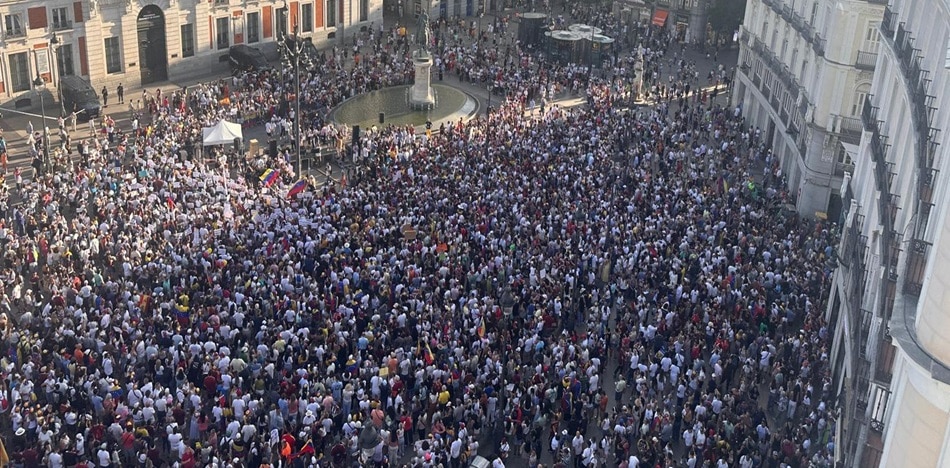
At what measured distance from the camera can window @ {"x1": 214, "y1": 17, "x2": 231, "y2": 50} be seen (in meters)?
66.8

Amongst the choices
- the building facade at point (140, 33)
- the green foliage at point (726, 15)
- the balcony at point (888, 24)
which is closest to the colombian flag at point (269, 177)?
the building facade at point (140, 33)

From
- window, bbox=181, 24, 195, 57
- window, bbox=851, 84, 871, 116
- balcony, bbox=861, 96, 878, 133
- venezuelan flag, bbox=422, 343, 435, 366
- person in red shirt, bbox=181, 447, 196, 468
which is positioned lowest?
person in red shirt, bbox=181, 447, 196, 468

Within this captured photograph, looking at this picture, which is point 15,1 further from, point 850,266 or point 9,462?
point 850,266

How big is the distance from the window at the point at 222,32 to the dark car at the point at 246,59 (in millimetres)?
1036

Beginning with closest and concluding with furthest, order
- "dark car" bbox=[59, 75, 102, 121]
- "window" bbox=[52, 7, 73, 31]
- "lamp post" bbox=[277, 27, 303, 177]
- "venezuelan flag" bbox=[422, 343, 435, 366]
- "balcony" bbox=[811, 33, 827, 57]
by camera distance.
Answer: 1. "venezuelan flag" bbox=[422, 343, 435, 366]
2. "lamp post" bbox=[277, 27, 303, 177]
3. "balcony" bbox=[811, 33, 827, 57]
4. "dark car" bbox=[59, 75, 102, 121]
5. "window" bbox=[52, 7, 73, 31]

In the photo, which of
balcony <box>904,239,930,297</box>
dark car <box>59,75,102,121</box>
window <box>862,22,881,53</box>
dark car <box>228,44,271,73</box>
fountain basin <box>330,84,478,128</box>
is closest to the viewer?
balcony <box>904,239,930,297</box>

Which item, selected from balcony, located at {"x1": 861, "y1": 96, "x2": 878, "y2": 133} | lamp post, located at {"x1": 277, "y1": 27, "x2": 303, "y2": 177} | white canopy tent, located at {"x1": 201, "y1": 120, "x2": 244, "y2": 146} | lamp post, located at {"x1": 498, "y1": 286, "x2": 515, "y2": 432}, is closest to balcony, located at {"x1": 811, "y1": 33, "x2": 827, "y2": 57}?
balcony, located at {"x1": 861, "y1": 96, "x2": 878, "y2": 133}

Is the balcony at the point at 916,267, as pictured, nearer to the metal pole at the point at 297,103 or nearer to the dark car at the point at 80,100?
the metal pole at the point at 297,103

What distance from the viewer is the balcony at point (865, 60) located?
154 ft

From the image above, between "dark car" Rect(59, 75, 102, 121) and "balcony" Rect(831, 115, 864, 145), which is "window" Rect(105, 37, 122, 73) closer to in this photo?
"dark car" Rect(59, 75, 102, 121)

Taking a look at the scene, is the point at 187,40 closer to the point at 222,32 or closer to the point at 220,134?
the point at 222,32

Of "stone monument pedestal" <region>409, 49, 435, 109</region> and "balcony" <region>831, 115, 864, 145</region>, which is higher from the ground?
"balcony" <region>831, 115, 864, 145</region>

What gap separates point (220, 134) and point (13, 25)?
50.3 feet

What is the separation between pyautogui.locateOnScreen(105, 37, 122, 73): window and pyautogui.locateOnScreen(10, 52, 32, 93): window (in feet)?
16.0
